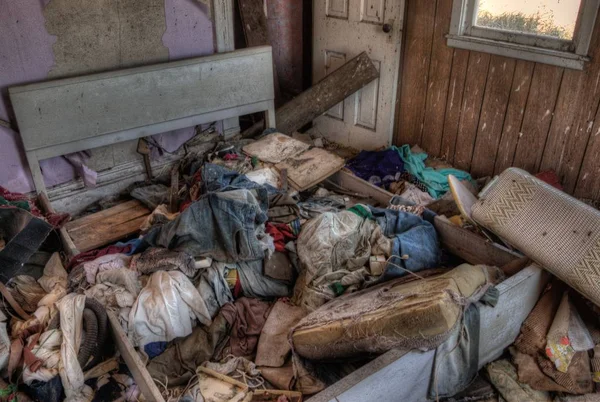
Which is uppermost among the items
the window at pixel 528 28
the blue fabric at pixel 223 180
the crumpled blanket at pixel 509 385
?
the window at pixel 528 28

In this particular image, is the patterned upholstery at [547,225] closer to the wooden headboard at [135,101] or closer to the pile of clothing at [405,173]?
the pile of clothing at [405,173]

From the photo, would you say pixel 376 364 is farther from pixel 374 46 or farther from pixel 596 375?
pixel 374 46

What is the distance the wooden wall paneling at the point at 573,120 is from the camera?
296 centimetres

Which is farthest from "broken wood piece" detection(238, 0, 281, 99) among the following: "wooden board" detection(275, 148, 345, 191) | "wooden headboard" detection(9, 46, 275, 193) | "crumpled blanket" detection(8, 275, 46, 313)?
"crumpled blanket" detection(8, 275, 46, 313)

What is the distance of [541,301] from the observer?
247 cm

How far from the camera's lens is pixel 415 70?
157 inches

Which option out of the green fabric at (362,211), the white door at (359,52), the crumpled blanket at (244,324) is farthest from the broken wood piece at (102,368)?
the white door at (359,52)

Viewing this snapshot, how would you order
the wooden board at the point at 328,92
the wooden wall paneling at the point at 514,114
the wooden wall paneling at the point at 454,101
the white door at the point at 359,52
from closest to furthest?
the wooden wall paneling at the point at 514,114 → the wooden wall paneling at the point at 454,101 → the white door at the point at 359,52 → the wooden board at the point at 328,92

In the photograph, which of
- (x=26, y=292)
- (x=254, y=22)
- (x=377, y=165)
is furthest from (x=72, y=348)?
(x=254, y=22)

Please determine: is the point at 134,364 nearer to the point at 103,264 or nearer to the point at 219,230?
the point at 103,264

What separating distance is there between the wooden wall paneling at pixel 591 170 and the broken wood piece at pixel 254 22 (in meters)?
2.72

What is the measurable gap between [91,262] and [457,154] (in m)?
2.90

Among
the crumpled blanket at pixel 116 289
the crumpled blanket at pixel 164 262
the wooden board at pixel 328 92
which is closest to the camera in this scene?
the crumpled blanket at pixel 116 289

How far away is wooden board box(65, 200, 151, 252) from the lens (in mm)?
3136
